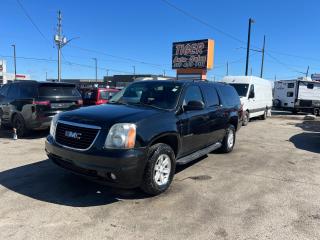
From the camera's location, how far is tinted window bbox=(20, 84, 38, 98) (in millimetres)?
9898

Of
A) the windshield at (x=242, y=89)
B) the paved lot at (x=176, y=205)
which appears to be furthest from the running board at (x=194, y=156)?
the windshield at (x=242, y=89)

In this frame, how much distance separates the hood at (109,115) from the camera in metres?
4.76

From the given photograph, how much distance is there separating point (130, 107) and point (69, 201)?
1.84m

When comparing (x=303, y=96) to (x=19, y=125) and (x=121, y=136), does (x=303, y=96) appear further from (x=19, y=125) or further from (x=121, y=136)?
(x=121, y=136)

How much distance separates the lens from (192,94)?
6379mm

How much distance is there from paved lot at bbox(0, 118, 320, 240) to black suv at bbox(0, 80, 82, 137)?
2.56 meters

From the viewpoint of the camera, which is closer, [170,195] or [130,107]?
[170,195]

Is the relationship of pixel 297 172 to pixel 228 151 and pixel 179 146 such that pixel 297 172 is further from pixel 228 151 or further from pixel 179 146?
pixel 179 146

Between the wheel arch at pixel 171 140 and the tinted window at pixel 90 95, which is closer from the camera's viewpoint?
the wheel arch at pixel 171 140

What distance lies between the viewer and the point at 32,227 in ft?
13.2

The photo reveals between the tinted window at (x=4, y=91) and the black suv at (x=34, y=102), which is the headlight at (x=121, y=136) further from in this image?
the tinted window at (x=4, y=91)

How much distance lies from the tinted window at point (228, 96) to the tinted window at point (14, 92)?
21.3ft

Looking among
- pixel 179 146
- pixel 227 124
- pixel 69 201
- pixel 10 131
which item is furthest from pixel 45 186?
pixel 10 131

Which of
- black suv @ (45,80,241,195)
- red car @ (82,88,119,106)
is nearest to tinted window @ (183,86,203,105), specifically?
black suv @ (45,80,241,195)
